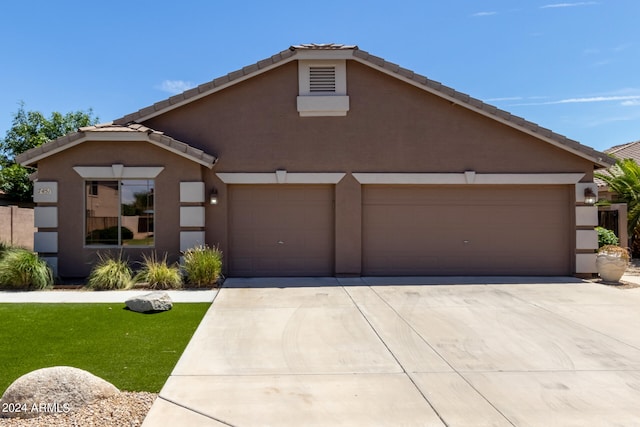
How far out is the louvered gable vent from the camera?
12.0 m

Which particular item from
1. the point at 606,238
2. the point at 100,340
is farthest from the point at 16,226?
the point at 606,238

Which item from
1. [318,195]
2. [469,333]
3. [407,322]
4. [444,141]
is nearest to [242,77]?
[318,195]

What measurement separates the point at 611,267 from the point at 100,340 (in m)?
11.9

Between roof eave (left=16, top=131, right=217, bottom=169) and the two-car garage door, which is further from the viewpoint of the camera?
the two-car garage door

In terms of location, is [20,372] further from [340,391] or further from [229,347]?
[340,391]

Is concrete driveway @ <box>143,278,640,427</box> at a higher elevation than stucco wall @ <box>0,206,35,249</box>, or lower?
lower

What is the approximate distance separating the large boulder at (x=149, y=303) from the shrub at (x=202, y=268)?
2.18 m

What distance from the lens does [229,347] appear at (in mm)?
5988

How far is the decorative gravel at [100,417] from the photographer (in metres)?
3.79

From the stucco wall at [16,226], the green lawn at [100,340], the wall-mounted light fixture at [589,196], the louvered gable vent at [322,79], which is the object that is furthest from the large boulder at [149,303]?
the stucco wall at [16,226]

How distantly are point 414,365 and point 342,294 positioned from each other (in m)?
4.36

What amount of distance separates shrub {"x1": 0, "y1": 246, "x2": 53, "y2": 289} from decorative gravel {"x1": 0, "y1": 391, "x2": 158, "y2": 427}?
7.37 meters

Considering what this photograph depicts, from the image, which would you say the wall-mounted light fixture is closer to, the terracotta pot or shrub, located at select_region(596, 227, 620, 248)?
the terracotta pot

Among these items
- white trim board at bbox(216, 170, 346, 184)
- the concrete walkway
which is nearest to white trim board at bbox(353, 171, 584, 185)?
white trim board at bbox(216, 170, 346, 184)
